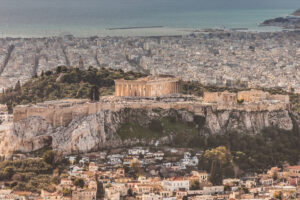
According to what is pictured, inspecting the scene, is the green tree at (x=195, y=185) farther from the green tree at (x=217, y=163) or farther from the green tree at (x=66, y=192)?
the green tree at (x=66, y=192)

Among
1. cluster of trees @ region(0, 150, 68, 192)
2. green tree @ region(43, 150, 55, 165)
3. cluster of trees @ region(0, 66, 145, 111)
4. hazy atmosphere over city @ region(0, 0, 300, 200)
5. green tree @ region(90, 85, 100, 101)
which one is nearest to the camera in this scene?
hazy atmosphere over city @ region(0, 0, 300, 200)

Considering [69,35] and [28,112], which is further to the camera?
→ [69,35]

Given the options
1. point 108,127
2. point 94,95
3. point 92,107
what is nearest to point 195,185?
point 108,127

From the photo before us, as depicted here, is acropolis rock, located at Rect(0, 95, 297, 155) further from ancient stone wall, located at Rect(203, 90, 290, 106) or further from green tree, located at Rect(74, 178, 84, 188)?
green tree, located at Rect(74, 178, 84, 188)

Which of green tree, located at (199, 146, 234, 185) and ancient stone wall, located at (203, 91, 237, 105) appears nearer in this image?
green tree, located at (199, 146, 234, 185)

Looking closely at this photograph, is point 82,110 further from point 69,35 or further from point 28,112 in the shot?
point 69,35

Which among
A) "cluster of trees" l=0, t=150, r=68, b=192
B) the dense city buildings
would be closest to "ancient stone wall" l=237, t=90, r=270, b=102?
"cluster of trees" l=0, t=150, r=68, b=192

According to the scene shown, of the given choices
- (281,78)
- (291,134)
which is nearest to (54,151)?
(291,134)
